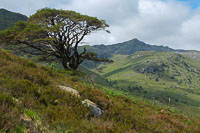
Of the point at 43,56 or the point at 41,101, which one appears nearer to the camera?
the point at 41,101

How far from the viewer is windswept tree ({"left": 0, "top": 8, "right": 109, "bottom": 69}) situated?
64.5 ft

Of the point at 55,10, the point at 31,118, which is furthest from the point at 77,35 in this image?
the point at 31,118

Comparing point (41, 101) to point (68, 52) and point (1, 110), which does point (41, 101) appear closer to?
point (1, 110)

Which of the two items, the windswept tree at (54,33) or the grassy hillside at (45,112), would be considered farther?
the windswept tree at (54,33)

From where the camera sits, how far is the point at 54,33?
70.7 feet

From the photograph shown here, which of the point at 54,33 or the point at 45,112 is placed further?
the point at 54,33

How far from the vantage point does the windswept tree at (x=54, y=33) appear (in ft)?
64.5

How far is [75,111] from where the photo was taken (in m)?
5.98

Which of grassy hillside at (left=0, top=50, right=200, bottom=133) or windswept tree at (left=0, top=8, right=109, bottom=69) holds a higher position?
windswept tree at (left=0, top=8, right=109, bottom=69)

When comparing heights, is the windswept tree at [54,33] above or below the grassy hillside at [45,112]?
above

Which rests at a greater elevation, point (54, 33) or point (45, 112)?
point (54, 33)

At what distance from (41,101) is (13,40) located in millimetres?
17356

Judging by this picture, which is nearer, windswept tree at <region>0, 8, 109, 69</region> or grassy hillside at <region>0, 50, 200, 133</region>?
grassy hillside at <region>0, 50, 200, 133</region>

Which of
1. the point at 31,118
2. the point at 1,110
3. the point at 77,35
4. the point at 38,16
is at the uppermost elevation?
the point at 38,16
